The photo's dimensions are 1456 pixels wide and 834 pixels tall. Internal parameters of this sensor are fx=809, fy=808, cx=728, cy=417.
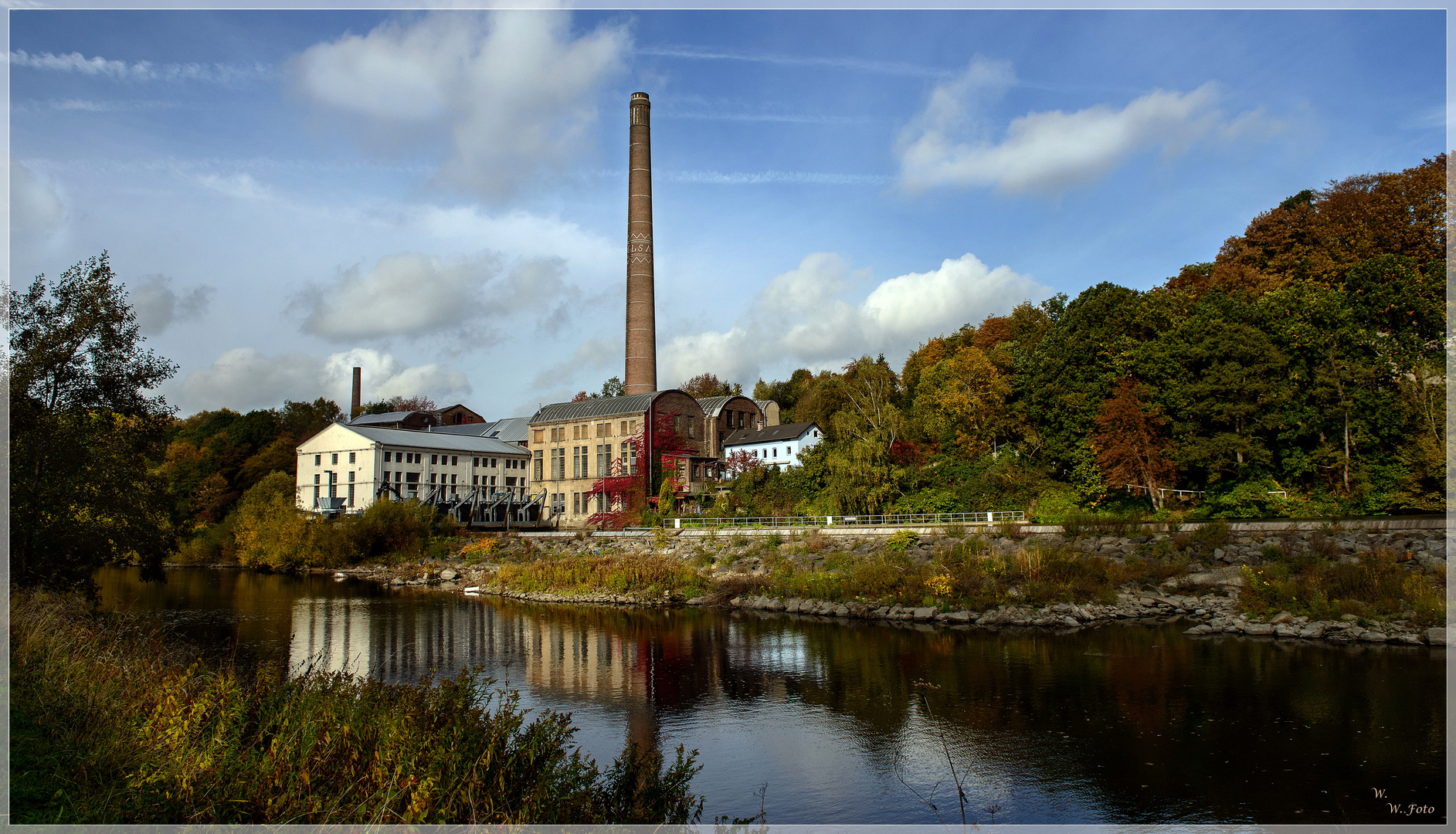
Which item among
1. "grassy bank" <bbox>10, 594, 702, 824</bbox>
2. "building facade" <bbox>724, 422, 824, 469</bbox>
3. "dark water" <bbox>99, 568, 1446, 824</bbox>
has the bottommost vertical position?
"dark water" <bbox>99, 568, 1446, 824</bbox>

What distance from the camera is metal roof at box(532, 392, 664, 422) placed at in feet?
179

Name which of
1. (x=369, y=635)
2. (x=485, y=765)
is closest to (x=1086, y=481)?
(x=369, y=635)

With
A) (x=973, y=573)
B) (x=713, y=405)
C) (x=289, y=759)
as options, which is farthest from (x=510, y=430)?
(x=289, y=759)

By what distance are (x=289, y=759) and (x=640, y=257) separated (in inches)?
1901

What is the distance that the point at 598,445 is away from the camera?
5691cm

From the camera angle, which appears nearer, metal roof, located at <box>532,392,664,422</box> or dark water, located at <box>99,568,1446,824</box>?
dark water, located at <box>99,568,1446,824</box>

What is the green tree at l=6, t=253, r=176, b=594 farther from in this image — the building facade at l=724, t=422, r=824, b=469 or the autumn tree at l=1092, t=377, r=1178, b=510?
the building facade at l=724, t=422, r=824, b=469

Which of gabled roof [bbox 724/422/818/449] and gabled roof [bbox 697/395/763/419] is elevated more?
gabled roof [bbox 697/395/763/419]

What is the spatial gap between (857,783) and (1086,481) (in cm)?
2809

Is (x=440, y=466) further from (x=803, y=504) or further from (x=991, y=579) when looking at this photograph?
(x=991, y=579)

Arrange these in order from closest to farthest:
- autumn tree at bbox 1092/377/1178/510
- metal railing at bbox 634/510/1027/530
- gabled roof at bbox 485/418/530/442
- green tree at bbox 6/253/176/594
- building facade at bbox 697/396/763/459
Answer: green tree at bbox 6/253/176/594 → autumn tree at bbox 1092/377/1178/510 → metal railing at bbox 634/510/1027/530 → building facade at bbox 697/396/763/459 → gabled roof at bbox 485/418/530/442

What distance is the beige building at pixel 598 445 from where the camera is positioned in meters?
54.6

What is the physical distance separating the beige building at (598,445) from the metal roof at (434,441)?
215 inches

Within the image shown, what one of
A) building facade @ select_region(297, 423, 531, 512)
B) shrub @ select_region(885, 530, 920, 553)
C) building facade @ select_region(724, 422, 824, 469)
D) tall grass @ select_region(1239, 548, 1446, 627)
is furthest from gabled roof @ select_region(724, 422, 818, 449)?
tall grass @ select_region(1239, 548, 1446, 627)
